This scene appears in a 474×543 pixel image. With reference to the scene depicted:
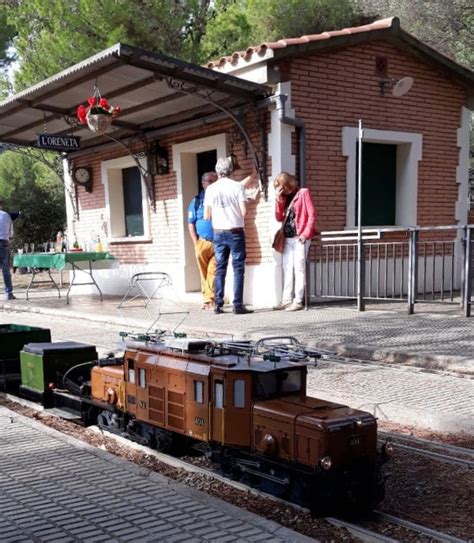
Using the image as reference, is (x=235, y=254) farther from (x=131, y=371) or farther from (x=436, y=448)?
(x=436, y=448)

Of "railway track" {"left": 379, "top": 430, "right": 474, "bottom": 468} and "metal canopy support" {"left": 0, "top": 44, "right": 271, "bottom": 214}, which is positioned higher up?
"metal canopy support" {"left": 0, "top": 44, "right": 271, "bottom": 214}

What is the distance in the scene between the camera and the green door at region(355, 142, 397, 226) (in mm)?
11805

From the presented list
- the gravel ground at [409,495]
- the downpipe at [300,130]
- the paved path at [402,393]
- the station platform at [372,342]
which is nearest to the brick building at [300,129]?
the downpipe at [300,130]

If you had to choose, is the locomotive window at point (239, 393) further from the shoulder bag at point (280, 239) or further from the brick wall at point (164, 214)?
the brick wall at point (164, 214)

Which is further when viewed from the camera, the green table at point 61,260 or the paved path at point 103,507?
the green table at point 61,260

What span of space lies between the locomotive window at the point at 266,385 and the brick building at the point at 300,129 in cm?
633

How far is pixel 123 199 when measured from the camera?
15047 mm

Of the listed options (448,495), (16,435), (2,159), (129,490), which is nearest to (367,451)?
(448,495)

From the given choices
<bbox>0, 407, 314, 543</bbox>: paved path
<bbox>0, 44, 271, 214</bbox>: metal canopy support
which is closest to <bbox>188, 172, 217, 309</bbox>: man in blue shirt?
<bbox>0, 44, 271, 214</bbox>: metal canopy support

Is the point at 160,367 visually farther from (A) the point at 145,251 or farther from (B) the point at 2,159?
(B) the point at 2,159

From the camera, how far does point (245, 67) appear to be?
10.5m

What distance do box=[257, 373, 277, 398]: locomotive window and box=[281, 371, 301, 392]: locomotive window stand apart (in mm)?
66

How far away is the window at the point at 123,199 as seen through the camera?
14.4 metres

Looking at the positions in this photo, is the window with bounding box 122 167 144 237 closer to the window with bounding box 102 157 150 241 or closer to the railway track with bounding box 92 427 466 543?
the window with bounding box 102 157 150 241
